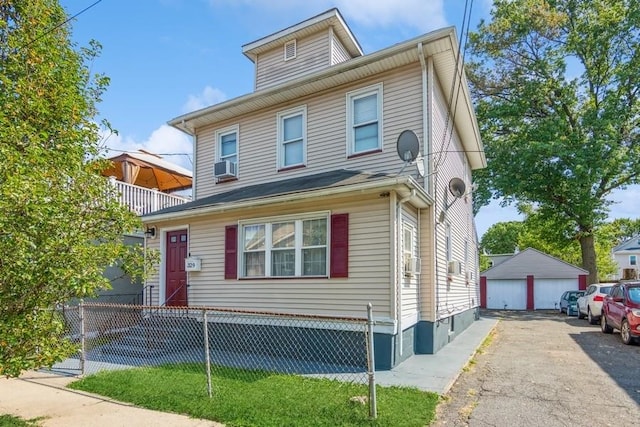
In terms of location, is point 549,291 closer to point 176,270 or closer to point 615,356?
point 615,356

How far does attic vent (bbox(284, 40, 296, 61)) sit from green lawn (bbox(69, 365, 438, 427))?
29.8 feet

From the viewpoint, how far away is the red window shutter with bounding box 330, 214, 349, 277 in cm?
780

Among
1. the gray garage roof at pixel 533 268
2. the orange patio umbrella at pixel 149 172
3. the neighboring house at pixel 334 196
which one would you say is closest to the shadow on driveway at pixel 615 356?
the neighboring house at pixel 334 196

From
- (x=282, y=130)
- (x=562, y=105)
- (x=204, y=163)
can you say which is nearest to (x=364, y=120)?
(x=282, y=130)

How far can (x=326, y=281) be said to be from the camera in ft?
26.1

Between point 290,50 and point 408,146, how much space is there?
5.99 meters

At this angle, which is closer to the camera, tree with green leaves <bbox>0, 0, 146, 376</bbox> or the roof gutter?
tree with green leaves <bbox>0, 0, 146, 376</bbox>

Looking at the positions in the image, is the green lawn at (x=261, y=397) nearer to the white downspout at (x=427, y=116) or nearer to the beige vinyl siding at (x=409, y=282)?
the beige vinyl siding at (x=409, y=282)

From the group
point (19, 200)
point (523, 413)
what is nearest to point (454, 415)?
point (523, 413)

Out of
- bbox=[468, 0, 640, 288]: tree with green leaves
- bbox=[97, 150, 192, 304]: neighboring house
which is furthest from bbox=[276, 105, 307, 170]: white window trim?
bbox=[468, 0, 640, 288]: tree with green leaves

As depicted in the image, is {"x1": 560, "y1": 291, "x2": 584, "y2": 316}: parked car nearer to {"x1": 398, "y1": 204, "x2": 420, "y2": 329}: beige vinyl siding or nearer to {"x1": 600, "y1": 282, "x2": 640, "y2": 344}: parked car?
{"x1": 600, "y1": 282, "x2": 640, "y2": 344}: parked car

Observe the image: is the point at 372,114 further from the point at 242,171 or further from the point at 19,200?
the point at 19,200

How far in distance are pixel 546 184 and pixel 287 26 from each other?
14.7m

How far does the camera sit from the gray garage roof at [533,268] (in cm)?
2567
